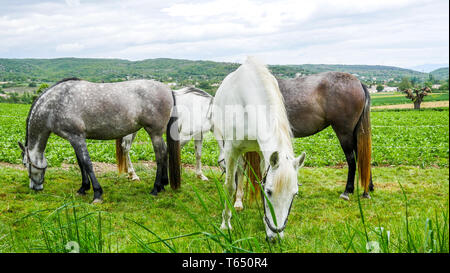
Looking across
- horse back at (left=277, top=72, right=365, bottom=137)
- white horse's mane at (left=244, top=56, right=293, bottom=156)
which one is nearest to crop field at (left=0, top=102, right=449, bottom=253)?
white horse's mane at (left=244, top=56, right=293, bottom=156)

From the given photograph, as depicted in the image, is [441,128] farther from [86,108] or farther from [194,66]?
[86,108]

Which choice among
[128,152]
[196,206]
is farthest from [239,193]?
[128,152]

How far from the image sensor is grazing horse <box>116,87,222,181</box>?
6668 millimetres

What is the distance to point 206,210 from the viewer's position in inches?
67.6

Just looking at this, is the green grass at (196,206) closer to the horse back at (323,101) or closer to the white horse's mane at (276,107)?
the white horse's mane at (276,107)

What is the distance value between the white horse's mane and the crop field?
0.76 metres

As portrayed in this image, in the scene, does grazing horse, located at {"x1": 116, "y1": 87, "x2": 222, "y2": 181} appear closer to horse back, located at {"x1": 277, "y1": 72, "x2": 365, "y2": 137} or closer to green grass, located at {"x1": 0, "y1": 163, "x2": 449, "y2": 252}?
green grass, located at {"x1": 0, "y1": 163, "x2": 449, "y2": 252}

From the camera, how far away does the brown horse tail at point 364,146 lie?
5227 millimetres

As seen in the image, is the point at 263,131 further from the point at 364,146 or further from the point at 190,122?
the point at 190,122

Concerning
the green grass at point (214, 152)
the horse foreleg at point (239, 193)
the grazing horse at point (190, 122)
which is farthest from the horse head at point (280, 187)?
the green grass at point (214, 152)

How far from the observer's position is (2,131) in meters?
11.3

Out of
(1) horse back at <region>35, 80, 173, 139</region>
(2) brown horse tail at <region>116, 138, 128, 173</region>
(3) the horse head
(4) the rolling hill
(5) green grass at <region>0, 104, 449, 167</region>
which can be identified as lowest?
→ (5) green grass at <region>0, 104, 449, 167</region>
